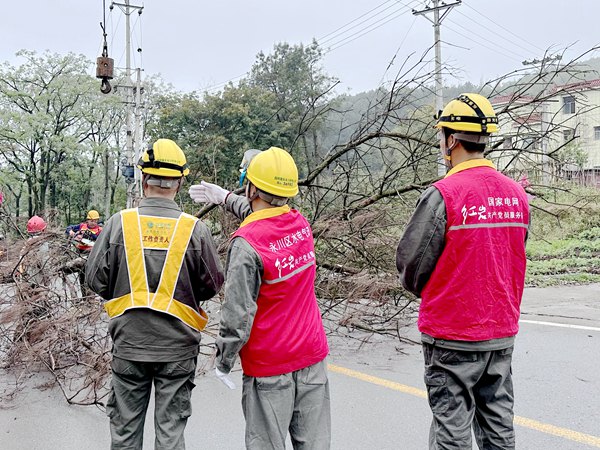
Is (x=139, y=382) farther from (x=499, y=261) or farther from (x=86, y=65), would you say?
(x=86, y=65)

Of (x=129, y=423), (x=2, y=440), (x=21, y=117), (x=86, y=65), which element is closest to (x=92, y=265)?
(x=129, y=423)

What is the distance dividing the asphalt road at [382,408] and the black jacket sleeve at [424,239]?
1553mm

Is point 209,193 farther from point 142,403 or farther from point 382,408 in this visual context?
point 382,408

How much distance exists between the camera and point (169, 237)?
2836mm

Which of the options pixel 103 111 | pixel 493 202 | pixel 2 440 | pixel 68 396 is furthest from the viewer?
pixel 103 111

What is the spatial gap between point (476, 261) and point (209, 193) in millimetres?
Answer: 1877

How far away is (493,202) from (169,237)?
1.64 meters

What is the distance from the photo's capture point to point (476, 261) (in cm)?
245

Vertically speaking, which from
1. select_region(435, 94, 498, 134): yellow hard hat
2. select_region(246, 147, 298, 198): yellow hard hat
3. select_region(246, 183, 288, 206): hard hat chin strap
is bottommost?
select_region(246, 183, 288, 206): hard hat chin strap

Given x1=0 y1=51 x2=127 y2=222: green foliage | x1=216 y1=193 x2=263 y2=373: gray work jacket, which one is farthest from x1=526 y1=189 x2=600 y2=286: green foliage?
x1=0 y1=51 x2=127 y2=222: green foliage

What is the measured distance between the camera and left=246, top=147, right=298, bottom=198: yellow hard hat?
2572mm

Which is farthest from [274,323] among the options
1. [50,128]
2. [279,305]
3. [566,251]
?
[50,128]

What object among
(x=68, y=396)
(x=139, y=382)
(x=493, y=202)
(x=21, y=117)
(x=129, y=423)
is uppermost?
(x=21, y=117)

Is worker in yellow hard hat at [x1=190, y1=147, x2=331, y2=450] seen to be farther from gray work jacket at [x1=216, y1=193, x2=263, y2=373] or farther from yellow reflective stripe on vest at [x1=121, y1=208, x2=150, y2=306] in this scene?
yellow reflective stripe on vest at [x1=121, y1=208, x2=150, y2=306]
